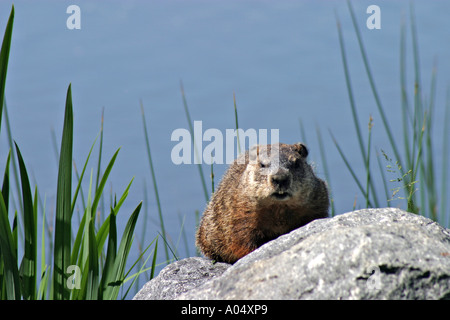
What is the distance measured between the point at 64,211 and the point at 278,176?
174cm

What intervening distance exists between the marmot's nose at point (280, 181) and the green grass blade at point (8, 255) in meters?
2.07

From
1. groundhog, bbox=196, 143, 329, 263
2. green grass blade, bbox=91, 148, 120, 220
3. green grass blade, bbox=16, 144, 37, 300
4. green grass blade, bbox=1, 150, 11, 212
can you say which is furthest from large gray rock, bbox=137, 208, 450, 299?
green grass blade, bbox=1, 150, 11, 212

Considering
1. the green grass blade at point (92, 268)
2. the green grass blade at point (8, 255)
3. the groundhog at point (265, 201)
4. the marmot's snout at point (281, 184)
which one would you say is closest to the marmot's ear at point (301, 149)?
the groundhog at point (265, 201)

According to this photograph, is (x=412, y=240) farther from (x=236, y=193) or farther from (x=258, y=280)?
(x=236, y=193)

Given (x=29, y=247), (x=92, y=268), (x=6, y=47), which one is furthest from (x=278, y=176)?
(x=6, y=47)

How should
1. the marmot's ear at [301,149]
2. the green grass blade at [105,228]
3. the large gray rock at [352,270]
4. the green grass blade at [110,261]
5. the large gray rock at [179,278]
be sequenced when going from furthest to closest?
the marmot's ear at [301,149] < the large gray rock at [179,278] < the green grass blade at [105,228] < the green grass blade at [110,261] < the large gray rock at [352,270]

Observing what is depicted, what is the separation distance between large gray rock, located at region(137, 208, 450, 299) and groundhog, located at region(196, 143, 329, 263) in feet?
4.63

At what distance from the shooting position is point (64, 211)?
405 centimetres

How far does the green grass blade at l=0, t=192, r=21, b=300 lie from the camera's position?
3.94 m

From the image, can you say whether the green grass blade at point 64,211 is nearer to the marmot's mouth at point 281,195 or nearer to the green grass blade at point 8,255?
the green grass blade at point 8,255

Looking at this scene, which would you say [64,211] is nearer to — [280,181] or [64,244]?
[64,244]

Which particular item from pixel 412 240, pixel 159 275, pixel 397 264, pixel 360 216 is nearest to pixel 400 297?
pixel 397 264

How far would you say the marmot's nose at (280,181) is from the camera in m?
4.83

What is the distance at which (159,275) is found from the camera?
5.05 meters
